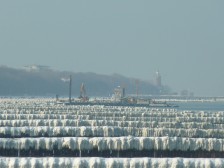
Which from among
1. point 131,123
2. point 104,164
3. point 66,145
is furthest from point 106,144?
point 131,123

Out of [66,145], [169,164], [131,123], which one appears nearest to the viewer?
[169,164]

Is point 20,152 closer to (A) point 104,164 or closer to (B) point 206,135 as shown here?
(A) point 104,164

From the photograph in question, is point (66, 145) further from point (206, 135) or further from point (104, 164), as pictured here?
point (206, 135)

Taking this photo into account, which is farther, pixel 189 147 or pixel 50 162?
pixel 189 147

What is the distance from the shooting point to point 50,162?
168ft

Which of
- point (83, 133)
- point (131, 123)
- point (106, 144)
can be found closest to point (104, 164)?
point (106, 144)

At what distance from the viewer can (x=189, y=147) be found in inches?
2660

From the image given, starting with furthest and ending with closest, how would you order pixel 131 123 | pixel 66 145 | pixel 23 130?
pixel 131 123
pixel 23 130
pixel 66 145

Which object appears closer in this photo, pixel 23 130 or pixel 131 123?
pixel 23 130

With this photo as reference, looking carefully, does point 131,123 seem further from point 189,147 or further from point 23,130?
point 189,147

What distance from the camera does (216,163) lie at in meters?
51.3

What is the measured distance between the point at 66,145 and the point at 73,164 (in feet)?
50.5

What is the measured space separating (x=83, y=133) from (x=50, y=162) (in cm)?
2844

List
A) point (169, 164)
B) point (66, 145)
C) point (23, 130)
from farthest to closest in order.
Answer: point (23, 130) → point (66, 145) → point (169, 164)
